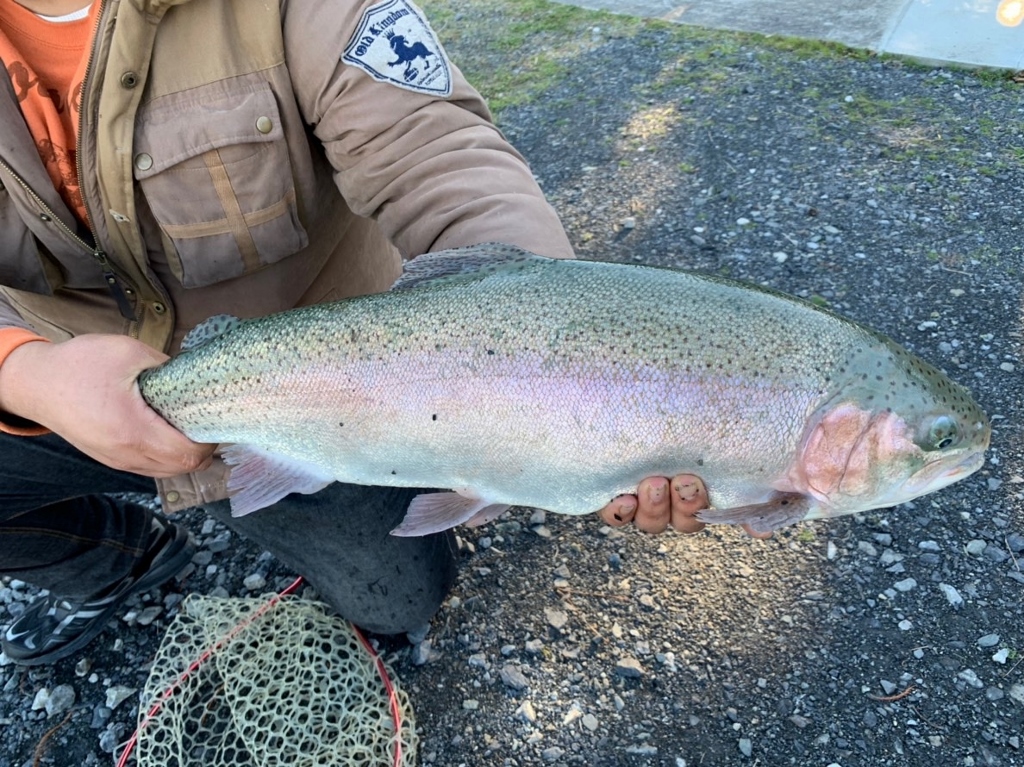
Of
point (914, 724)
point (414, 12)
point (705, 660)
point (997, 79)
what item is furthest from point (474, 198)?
point (997, 79)

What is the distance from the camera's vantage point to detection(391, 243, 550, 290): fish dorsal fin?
6.63ft

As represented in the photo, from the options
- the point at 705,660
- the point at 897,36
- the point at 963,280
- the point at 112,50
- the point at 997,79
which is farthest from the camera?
the point at 897,36

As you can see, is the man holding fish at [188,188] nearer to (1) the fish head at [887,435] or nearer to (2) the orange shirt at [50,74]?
(2) the orange shirt at [50,74]

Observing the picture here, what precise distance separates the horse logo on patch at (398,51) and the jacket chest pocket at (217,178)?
0.97 ft

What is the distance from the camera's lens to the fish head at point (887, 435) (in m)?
1.88

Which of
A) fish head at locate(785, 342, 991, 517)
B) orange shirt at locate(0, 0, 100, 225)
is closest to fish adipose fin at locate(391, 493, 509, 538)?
fish head at locate(785, 342, 991, 517)

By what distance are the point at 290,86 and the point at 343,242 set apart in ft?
1.86

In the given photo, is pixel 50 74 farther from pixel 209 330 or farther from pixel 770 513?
pixel 770 513

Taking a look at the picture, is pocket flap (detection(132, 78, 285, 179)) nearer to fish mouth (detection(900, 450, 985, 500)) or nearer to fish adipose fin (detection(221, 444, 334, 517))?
fish adipose fin (detection(221, 444, 334, 517))

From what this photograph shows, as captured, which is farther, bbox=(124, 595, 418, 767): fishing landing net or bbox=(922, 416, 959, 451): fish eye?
bbox=(124, 595, 418, 767): fishing landing net

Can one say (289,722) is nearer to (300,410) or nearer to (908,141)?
(300,410)

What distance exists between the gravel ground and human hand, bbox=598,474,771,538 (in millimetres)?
765

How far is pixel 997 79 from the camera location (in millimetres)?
5219

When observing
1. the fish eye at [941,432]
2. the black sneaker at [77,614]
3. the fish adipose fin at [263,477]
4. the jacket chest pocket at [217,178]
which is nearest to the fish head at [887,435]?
the fish eye at [941,432]
